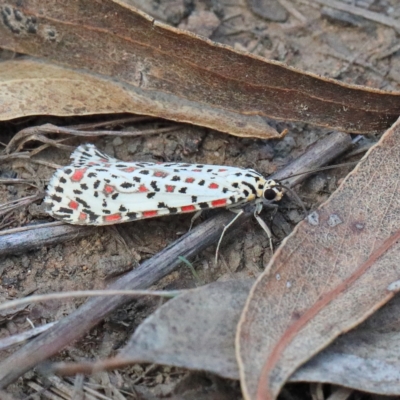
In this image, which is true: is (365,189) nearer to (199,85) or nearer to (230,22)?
(199,85)

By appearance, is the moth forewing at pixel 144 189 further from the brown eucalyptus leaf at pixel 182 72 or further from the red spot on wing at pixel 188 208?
the brown eucalyptus leaf at pixel 182 72

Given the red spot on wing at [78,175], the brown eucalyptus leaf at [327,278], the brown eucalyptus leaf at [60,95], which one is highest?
the brown eucalyptus leaf at [327,278]

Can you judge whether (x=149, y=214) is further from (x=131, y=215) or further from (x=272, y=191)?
(x=272, y=191)

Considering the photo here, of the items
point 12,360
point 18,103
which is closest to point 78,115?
point 18,103

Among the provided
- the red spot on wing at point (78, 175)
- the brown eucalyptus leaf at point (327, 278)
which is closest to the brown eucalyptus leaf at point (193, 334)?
the brown eucalyptus leaf at point (327, 278)

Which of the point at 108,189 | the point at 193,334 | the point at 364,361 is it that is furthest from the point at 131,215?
the point at 364,361

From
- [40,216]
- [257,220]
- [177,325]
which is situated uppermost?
[177,325]

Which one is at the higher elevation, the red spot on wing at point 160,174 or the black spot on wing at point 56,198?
the red spot on wing at point 160,174
